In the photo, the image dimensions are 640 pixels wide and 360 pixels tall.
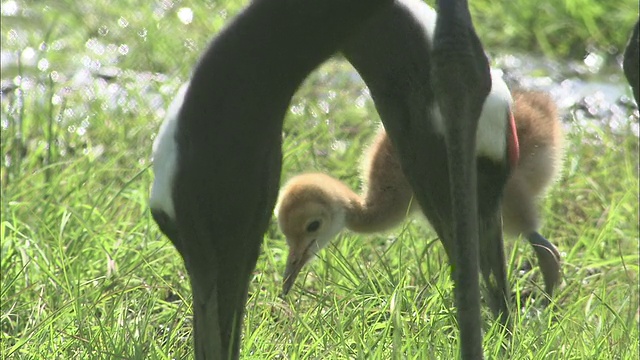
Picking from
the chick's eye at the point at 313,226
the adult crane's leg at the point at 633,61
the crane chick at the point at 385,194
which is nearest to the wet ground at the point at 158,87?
the crane chick at the point at 385,194

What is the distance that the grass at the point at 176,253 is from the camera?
3717 millimetres

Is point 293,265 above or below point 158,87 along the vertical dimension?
above

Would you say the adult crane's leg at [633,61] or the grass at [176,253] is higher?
the adult crane's leg at [633,61]

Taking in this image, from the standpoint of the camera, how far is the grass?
3717 millimetres

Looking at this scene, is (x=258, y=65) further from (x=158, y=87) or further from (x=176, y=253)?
(x=158, y=87)

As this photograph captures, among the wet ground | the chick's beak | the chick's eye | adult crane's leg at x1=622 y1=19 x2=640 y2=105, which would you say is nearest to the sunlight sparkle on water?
the wet ground

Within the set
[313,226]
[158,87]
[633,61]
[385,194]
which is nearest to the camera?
[633,61]

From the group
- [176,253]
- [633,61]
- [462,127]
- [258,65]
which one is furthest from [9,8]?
[258,65]

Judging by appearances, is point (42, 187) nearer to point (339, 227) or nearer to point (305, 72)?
point (339, 227)

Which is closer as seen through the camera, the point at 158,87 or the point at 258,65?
the point at 258,65

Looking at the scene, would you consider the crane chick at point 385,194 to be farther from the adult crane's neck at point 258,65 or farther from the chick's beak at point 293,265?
the adult crane's neck at point 258,65

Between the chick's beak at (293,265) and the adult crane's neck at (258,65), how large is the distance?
155 centimetres

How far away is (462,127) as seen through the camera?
310cm

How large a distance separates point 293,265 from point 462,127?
5.30 feet
